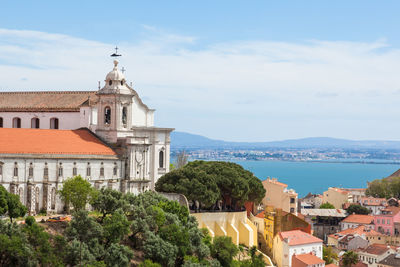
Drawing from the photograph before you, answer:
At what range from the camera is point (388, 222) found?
111312mm

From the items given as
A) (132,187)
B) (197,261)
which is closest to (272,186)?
(132,187)

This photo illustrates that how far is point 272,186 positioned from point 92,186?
34875 millimetres

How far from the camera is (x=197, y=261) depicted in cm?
5994

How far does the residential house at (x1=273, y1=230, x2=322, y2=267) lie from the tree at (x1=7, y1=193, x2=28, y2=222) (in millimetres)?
29240

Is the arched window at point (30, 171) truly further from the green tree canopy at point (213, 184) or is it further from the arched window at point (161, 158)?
the arched window at point (161, 158)

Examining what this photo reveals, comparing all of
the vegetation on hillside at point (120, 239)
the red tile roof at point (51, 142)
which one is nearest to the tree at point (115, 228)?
the vegetation on hillside at point (120, 239)

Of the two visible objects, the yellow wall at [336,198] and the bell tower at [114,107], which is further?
the yellow wall at [336,198]

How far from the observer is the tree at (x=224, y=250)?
64.4 meters

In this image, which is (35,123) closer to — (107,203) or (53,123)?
(53,123)

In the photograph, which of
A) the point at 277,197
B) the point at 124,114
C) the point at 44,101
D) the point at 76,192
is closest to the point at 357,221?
the point at 277,197

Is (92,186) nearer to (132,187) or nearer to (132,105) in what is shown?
(132,187)

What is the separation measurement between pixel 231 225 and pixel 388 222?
46.6 meters

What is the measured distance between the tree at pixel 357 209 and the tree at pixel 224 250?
62.1 m

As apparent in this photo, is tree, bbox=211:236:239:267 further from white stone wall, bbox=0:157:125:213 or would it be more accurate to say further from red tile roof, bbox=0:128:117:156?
red tile roof, bbox=0:128:117:156
